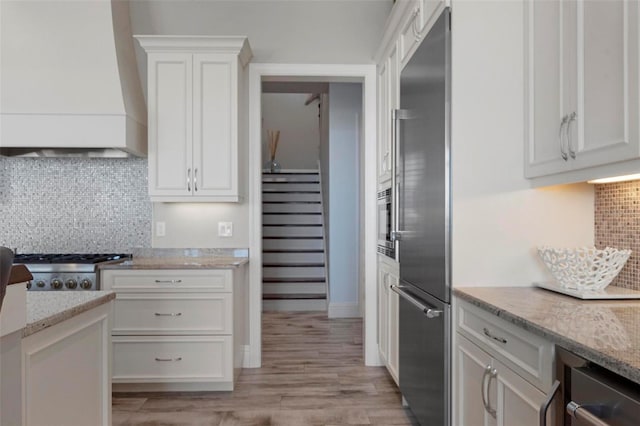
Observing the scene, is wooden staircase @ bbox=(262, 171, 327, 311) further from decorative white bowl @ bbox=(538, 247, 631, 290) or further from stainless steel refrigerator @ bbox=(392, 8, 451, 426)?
decorative white bowl @ bbox=(538, 247, 631, 290)

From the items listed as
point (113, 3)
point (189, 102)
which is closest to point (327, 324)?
point (189, 102)

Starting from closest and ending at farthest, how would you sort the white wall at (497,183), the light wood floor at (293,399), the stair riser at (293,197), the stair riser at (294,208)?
the white wall at (497,183) < the light wood floor at (293,399) < the stair riser at (294,208) < the stair riser at (293,197)

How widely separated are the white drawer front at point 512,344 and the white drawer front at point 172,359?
170 centimetres

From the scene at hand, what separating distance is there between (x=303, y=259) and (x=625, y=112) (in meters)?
5.02

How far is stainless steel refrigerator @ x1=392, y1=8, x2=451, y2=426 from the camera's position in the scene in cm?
→ 194

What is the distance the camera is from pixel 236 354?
3.15m

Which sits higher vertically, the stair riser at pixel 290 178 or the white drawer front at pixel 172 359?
the stair riser at pixel 290 178

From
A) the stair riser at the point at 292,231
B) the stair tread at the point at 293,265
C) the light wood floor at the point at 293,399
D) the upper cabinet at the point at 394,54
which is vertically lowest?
the light wood floor at the point at 293,399

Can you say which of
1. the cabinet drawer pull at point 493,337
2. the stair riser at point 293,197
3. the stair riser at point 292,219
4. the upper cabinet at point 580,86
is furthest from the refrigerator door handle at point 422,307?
the stair riser at point 293,197

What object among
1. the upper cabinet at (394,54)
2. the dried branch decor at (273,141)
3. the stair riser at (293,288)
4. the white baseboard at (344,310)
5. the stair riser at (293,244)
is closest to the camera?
the upper cabinet at (394,54)

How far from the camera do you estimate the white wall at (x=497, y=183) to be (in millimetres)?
1920

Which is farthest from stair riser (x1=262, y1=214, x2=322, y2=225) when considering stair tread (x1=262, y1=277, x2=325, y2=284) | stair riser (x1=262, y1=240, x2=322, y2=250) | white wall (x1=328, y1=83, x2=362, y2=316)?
white wall (x1=328, y1=83, x2=362, y2=316)

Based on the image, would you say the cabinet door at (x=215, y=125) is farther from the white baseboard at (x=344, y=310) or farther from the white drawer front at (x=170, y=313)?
the white baseboard at (x=344, y=310)

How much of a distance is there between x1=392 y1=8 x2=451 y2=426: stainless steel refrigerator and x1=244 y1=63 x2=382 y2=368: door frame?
36.4 inches
